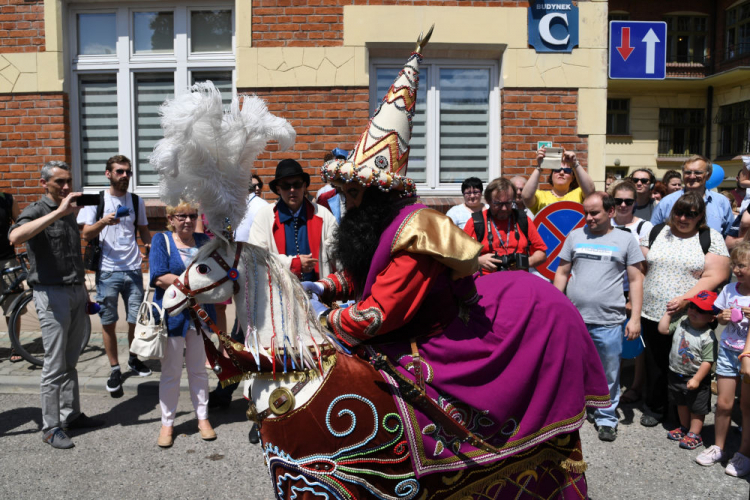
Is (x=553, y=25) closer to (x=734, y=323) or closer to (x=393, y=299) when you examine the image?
(x=734, y=323)

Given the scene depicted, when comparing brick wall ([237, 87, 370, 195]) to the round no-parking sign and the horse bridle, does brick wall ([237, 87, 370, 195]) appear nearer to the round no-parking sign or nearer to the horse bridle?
the round no-parking sign

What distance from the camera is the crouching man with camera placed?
521cm

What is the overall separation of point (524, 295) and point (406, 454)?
2.98 feet

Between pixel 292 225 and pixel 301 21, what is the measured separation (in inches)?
156

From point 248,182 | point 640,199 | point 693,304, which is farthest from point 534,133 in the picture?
point 248,182

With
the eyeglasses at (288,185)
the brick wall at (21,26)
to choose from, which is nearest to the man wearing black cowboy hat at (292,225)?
the eyeglasses at (288,185)

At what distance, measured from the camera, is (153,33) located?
8.06 m

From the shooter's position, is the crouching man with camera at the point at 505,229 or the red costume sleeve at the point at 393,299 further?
the crouching man with camera at the point at 505,229

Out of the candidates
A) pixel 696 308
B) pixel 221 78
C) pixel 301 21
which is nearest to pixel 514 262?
pixel 696 308

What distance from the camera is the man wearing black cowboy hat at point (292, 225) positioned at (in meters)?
4.69

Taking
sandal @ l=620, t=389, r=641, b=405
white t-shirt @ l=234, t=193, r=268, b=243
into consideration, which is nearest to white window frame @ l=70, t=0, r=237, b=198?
white t-shirt @ l=234, t=193, r=268, b=243

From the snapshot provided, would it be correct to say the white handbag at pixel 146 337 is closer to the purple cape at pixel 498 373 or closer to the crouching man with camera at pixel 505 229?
the purple cape at pixel 498 373

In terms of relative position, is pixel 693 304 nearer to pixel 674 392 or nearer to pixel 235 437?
pixel 674 392

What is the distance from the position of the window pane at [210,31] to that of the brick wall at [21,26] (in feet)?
6.37
